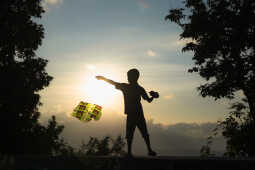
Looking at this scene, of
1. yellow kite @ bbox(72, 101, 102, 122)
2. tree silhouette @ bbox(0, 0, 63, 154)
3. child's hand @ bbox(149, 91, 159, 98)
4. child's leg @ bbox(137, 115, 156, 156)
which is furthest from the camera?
tree silhouette @ bbox(0, 0, 63, 154)

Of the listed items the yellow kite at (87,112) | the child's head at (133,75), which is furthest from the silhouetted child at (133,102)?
the yellow kite at (87,112)

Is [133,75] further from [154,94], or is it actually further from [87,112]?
[87,112]

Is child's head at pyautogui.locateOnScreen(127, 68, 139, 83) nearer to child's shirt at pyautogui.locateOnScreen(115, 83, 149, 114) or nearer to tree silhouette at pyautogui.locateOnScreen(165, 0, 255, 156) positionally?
child's shirt at pyautogui.locateOnScreen(115, 83, 149, 114)

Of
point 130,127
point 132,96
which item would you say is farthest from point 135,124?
point 132,96

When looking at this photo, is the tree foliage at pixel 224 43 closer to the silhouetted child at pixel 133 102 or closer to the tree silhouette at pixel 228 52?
the tree silhouette at pixel 228 52

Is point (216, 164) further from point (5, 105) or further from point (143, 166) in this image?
point (5, 105)

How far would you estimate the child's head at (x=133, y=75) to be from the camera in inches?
293

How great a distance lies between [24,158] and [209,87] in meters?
11.1

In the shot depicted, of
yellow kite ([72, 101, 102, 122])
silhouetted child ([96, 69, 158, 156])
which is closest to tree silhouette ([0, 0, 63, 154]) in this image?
yellow kite ([72, 101, 102, 122])

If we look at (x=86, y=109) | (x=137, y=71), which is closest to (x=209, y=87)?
(x=86, y=109)

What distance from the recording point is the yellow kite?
35.8ft

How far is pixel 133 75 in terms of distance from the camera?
7.44 meters

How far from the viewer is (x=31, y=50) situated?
15117mm

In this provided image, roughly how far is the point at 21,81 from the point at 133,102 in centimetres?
846
